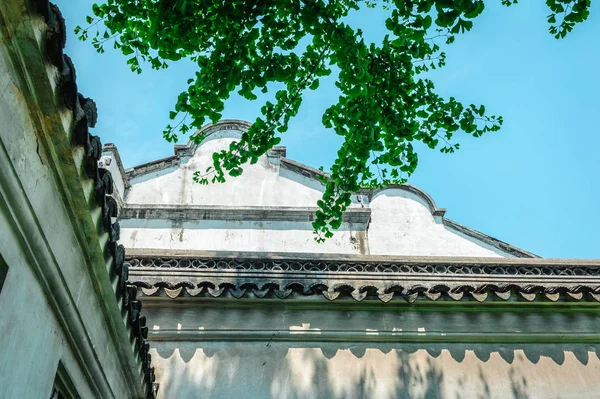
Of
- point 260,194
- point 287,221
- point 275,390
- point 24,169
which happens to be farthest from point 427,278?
point 260,194

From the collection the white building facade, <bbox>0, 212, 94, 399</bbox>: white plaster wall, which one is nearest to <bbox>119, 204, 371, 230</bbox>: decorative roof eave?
the white building facade

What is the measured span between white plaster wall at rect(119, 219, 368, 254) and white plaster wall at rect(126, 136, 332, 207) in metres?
0.75

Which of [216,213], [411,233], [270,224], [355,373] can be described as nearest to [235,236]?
[216,213]

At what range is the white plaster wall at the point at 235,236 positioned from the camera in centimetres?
1179

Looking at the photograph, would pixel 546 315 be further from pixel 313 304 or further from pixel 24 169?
pixel 24 169

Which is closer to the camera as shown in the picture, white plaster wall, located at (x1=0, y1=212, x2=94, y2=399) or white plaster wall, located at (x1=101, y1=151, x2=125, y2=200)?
white plaster wall, located at (x1=0, y1=212, x2=94, y2=399)

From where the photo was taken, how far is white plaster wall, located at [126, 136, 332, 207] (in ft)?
41.8

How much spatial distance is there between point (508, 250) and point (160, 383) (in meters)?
10.1

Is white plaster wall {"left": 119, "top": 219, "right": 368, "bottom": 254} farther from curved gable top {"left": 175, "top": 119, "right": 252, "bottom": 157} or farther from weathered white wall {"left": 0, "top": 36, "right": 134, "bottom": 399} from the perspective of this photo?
weathered white wall {"left": 0, "top": 36, "right": 134, "bottom": 399}

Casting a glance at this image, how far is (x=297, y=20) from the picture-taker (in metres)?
6.05

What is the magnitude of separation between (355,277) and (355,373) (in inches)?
46.3

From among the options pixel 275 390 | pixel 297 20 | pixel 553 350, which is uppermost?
pixel 297 20

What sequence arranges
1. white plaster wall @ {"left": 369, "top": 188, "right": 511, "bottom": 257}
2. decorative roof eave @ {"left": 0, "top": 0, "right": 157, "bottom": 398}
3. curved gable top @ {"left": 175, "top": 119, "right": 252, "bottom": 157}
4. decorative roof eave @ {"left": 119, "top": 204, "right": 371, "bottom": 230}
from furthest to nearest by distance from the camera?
curved gable top @ {"left": 175, "top": 119, "right": 252, "bottom": 157}, white plaster wall @ {"left": 369, "top": 188, "right": 511, "bottom": 257}, decorative roof eave @ {"left": 119, "top": 204, "right": 371, "bottom": 230}, decorative roof eave @ {"left": 0, "top": 0, "right": 157, "bottom": 398}

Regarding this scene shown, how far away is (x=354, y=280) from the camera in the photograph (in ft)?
21.1
